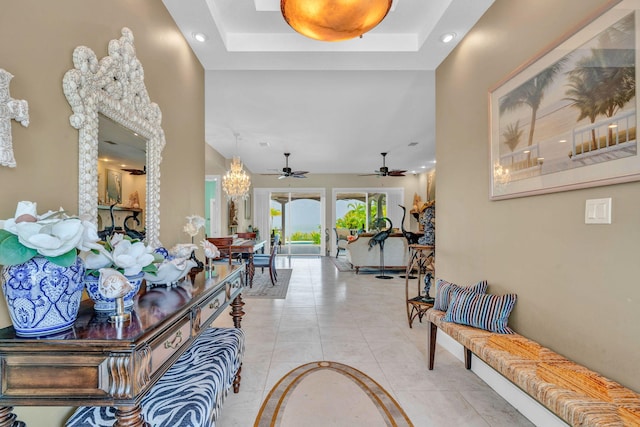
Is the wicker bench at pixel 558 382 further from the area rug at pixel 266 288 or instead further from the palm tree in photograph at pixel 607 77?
the area rug at pixel 266 288

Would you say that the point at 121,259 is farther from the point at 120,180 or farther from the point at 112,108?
the point at 112,108

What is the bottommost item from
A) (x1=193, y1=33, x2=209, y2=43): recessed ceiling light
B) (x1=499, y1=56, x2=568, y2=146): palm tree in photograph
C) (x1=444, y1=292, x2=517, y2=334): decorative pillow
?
(x1=444, y1=292, x2=517, y2=334): decorative pillow

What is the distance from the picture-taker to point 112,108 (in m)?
1.58

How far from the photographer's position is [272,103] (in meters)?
4.40

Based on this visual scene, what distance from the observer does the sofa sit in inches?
283

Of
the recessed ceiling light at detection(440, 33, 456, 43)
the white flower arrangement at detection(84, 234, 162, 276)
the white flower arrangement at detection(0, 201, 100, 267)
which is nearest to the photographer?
the white flower arrangement at detection(0, 201, 100, 267)

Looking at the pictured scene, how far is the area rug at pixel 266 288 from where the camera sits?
493 centimetres

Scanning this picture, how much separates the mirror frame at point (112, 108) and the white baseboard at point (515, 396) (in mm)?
2550

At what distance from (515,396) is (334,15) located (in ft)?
8.21

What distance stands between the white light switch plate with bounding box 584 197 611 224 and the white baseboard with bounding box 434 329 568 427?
1057 mm

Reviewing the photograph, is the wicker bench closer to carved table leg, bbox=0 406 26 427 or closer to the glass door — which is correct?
carved table leg, bbox=0 406 26 427

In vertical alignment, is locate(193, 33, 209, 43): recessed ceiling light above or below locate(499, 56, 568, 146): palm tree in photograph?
above

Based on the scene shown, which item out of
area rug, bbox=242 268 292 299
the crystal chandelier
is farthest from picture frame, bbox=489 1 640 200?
the crystal chandelier

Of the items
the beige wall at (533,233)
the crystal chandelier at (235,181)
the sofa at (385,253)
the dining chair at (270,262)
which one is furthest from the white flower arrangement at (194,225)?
the sofa at (385,253)
